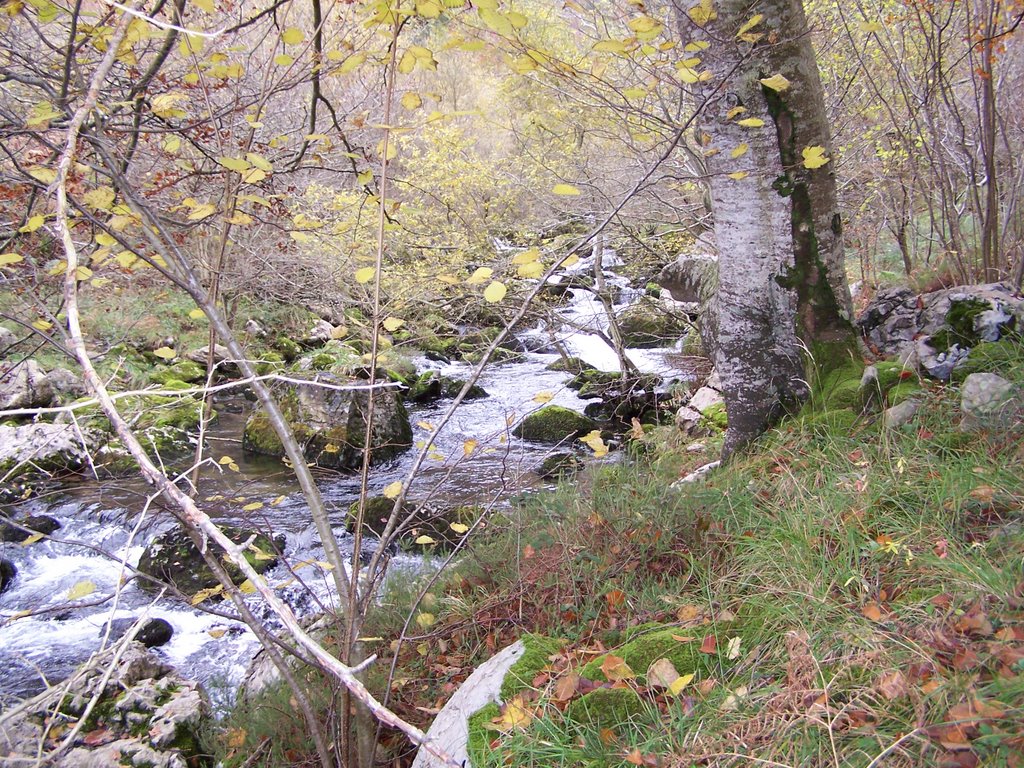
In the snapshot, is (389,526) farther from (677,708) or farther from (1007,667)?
(1007,667)

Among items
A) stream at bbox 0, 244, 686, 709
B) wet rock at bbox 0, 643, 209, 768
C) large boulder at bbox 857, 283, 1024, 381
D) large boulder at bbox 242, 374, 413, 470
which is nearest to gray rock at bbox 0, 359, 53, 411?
stream at bbox 0, 244, 686, 709

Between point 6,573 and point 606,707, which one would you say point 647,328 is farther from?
point 606,707

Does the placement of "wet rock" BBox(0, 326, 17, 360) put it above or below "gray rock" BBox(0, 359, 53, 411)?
above

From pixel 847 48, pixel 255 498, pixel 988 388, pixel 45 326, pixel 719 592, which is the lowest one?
pixel 255 498

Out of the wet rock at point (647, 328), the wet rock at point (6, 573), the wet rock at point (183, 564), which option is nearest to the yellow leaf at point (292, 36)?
the wet rock at point (183, 564)

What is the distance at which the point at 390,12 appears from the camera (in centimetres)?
211

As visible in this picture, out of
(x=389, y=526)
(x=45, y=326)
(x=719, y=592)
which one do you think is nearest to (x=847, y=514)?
(x=719, y=592)

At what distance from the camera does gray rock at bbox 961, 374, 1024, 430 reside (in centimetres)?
272

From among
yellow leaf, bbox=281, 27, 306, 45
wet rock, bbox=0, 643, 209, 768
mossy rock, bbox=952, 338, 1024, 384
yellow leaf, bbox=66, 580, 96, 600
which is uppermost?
yellow leaf, bbox=281, 27, 306, 45

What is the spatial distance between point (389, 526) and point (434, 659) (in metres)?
1.01

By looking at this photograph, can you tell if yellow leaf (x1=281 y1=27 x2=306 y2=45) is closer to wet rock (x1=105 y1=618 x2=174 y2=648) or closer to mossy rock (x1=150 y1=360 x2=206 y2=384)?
wet rock (x1=105 y1=618 x2=174 y2=648)

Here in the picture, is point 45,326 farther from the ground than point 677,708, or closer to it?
farther from the ground

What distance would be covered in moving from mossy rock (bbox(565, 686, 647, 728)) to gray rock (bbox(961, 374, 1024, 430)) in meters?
1.97

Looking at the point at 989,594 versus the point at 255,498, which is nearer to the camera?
the point at 989,594
